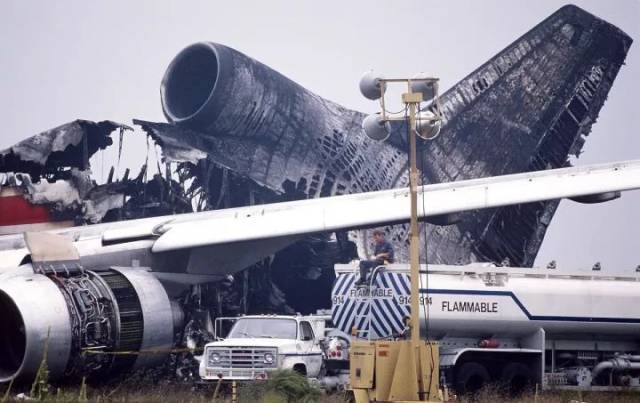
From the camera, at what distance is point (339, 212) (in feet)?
57.3

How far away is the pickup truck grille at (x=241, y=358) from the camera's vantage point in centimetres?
1438

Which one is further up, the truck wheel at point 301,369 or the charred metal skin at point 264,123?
the charred metal skin at point 264,123

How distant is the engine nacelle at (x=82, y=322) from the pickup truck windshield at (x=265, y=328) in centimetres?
102

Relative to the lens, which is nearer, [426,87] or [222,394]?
[426,87]

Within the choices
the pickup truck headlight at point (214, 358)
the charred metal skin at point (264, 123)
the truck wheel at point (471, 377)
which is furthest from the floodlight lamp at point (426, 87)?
the charred metal skin at point (264, 123)

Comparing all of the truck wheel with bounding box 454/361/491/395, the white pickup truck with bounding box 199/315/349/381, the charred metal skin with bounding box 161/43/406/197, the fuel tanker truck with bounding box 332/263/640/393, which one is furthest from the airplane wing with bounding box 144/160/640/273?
the charred metal skin with bounding box 161/43/406/197

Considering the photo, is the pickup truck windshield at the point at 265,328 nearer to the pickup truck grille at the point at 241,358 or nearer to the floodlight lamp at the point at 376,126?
the pickup truck grille at the point at 241,358

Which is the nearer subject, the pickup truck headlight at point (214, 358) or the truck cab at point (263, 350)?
Answer: the truck cab at point (263, 350)

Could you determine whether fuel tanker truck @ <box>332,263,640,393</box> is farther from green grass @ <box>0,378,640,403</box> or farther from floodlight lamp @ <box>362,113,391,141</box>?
floodlight lamp @ <box>362,113,391,141</box>

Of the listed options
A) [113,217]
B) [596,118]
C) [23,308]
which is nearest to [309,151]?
[113,217]

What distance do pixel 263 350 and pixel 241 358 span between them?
341 mm

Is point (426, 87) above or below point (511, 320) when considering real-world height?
above

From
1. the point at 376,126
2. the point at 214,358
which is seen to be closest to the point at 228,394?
the point at 214,358

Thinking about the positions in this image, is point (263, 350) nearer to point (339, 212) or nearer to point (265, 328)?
point (265, 328)
